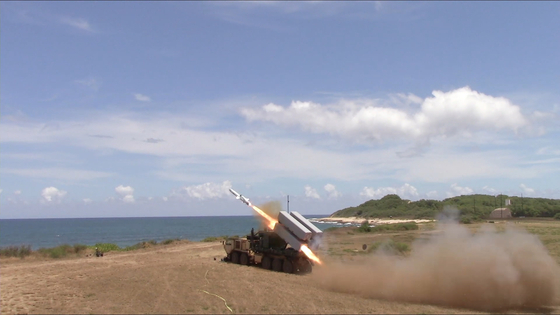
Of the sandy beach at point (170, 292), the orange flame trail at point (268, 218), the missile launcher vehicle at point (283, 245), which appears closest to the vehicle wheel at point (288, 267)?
the missile launcher vehicle at point (283, 245)

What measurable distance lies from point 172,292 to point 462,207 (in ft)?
366

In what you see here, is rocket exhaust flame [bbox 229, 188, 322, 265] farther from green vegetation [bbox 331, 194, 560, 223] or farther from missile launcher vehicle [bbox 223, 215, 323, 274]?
green vegetation [bbox 331, 194, 560, 223]

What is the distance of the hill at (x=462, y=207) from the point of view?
112 meters

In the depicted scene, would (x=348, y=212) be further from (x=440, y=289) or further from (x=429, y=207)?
(x=440, y=289)

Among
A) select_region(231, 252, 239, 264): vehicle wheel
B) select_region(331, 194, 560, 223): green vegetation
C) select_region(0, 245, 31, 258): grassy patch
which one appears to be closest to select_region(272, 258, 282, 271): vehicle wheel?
select_region(231, 252, 239, 264): vehicle wheel

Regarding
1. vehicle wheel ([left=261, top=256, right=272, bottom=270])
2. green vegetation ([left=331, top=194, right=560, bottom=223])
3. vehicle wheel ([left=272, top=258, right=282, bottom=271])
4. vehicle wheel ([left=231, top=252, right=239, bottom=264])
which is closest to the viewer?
vehicle wheel ([left=272, top=258, right=282, bottom=271])

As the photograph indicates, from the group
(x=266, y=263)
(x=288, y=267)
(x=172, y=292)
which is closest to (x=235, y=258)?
(x=266, y=263)

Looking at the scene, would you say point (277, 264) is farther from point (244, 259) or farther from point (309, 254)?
point (244, 259)

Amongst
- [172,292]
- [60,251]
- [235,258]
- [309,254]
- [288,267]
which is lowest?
[172,292]

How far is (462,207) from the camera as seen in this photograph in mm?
120312

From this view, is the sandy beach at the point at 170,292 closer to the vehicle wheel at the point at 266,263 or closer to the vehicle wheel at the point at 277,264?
the vehicle wheel at the point at 266,263

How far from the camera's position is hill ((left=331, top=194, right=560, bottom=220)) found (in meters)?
112

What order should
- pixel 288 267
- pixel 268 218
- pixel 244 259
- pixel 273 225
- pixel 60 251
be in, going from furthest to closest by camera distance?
1. pixel 60 251
2. pixel 244 259
3. pixel 268 218
4. pixel 273 225
5. pixel 288 267

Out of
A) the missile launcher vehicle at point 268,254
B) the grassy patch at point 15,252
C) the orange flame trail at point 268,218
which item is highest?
the orange flame trail at point 268,218
